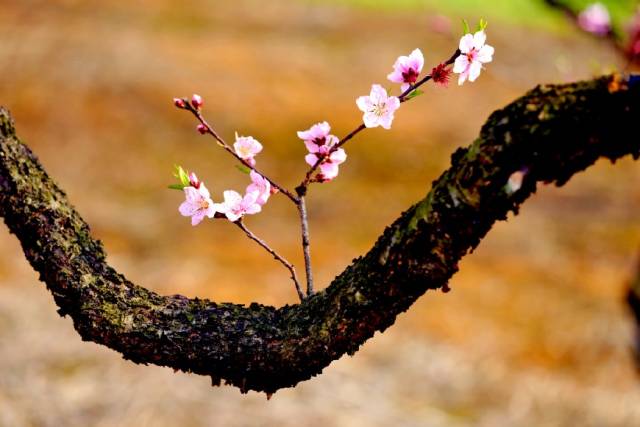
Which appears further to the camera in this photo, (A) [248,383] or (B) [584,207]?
(B) [584,207]

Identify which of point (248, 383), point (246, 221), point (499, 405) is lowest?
point (248, 383)

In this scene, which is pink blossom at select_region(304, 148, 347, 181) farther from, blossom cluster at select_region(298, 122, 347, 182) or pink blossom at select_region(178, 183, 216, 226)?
pink blossom at select_region(178, 183, 216, 226)

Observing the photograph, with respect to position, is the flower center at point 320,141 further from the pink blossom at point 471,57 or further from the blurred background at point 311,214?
the blurred background at point 311,214

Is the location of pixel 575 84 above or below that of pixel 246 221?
below

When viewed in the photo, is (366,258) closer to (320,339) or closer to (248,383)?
(320,339)

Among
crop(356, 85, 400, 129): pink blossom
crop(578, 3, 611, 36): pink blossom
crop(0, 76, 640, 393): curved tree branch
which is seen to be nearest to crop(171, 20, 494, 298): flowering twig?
crop(356, 85, 400, 129): pink blossom

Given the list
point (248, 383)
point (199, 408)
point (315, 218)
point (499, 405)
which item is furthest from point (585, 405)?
point (248, 383)

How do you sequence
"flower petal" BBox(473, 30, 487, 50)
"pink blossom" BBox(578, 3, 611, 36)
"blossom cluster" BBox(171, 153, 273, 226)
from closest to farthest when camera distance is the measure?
"flower petal" BBox(473, 30, 487, 50) < "blossom cluster" BBox(171, 153, 273, 226) < "pink blossom" BBox(578, 3, 611, 36)
